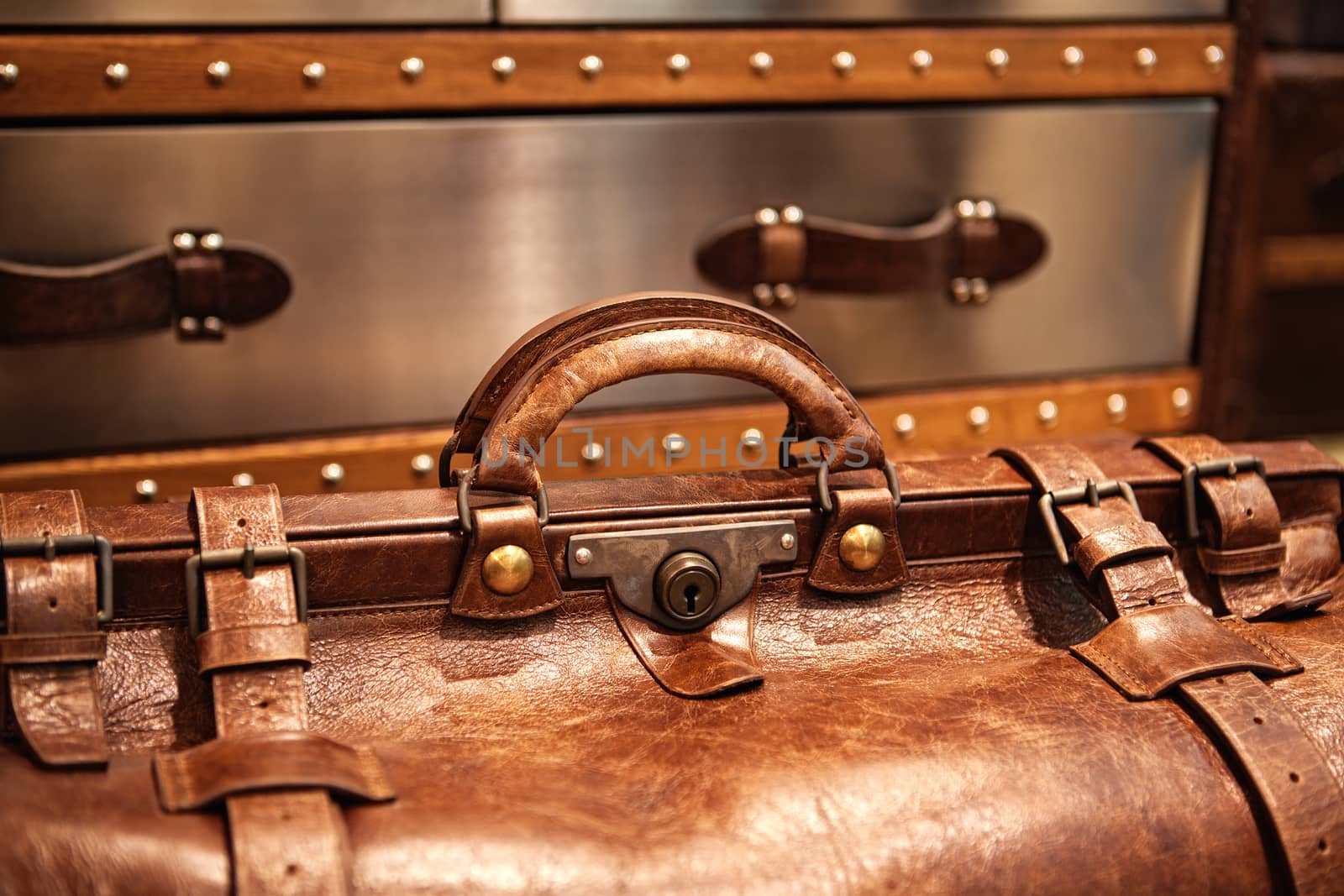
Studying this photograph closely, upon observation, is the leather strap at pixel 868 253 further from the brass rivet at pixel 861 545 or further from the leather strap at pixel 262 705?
the leather strap at pixel 262 705

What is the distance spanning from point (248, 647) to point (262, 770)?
8 cm

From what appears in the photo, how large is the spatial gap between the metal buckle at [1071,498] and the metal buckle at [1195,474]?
44 mm

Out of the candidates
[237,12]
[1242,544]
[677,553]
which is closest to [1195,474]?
[1242,544]

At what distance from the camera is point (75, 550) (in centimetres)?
67

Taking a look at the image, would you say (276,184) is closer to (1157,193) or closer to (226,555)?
(226,555)

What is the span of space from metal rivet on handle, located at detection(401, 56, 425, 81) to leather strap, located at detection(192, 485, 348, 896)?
47 cm

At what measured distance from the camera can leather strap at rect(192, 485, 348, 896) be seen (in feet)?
1.88

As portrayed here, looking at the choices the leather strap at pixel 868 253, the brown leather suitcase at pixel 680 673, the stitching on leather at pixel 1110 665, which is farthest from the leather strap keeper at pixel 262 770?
the leather strap at pixel 868 253

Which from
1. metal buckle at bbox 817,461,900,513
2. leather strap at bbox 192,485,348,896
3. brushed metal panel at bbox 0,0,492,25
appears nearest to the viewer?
leather strap at bbox 192,485,348,896

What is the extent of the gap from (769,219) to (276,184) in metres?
0.44

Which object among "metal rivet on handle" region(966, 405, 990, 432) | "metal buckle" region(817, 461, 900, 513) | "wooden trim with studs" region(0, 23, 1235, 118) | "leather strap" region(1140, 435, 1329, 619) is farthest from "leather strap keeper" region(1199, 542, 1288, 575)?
"wooden trim with studs" region(0, 23, 1235, 118)

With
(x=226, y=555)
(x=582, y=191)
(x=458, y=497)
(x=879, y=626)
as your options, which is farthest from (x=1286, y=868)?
Result: (x=582, y=191)

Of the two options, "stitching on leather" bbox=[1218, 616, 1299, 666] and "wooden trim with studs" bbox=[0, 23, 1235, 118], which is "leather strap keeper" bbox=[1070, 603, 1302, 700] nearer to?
"stitching on leather" bbox=[1218, 616, 1299, 666]

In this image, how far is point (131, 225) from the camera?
3.40 feet
